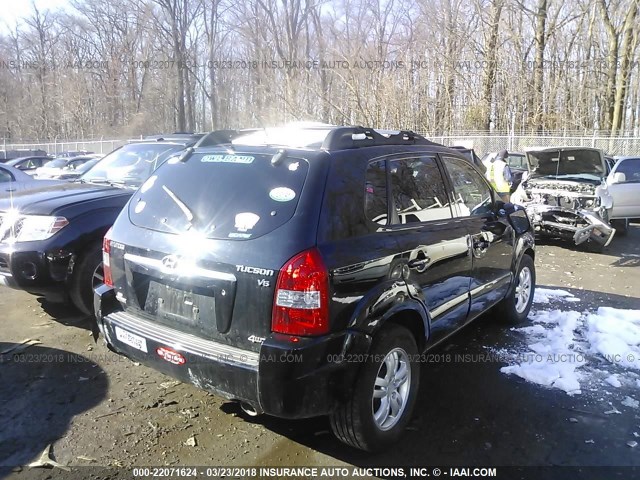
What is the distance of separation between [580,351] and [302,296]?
3304 mm

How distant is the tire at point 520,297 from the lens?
16.5 ft

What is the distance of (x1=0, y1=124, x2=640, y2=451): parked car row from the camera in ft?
8.36

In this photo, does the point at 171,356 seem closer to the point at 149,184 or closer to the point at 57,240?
the point at 149,184

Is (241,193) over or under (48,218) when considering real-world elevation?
over

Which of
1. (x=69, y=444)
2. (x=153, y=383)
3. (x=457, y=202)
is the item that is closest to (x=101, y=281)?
(x=153, y=383)

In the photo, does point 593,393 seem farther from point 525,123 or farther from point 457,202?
point 525,123

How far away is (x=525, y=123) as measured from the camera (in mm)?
25094

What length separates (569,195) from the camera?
9.25m

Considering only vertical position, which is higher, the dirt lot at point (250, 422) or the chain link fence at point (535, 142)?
the chain link fence at point (535, 142)

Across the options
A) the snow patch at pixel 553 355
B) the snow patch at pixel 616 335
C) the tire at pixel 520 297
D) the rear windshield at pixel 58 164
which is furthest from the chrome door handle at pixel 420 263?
the rear windshield at pixel 58 164

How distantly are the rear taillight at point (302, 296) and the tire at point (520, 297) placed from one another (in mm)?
2991

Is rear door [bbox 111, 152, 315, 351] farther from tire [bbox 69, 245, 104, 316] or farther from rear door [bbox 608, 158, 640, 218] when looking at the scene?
rear door [bbox 608, 158, 640, 218]

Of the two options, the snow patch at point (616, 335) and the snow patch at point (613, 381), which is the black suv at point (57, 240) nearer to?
the snow patch at point (613, 381)

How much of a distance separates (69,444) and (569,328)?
4.59m
